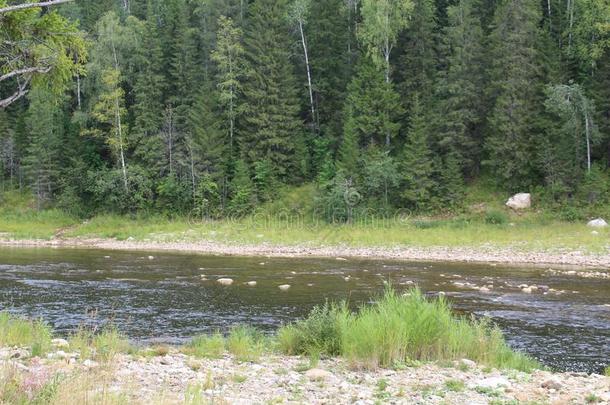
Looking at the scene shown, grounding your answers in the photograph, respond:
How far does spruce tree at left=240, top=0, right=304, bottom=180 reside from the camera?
153 ft

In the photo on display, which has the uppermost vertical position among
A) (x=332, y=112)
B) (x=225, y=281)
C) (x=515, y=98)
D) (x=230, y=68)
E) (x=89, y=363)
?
(x=230, y=68)

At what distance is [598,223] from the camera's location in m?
31.8

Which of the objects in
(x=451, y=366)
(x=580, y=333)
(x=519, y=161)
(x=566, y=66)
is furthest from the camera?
(x=566, y=66)

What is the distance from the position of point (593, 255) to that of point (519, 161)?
485 inches

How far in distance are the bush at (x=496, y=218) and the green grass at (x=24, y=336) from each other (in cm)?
2979

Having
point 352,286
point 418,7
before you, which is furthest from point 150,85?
point 352,286

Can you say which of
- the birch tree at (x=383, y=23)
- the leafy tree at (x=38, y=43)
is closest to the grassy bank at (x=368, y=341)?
the leafy tree at (x=38, y=43)

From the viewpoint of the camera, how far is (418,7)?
46.7 meters

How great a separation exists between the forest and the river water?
12.7m

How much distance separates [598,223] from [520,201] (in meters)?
5.92

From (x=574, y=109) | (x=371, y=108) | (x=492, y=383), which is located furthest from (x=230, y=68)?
(x=492, y=383)

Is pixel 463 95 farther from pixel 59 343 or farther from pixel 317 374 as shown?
pixel 59 343

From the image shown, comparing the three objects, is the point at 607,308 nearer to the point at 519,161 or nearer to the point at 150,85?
the point at 519,161

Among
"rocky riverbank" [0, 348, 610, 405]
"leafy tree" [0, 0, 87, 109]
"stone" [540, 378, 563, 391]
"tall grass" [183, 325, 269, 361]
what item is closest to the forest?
"leafy tree" [0, 0, 87, 109]
